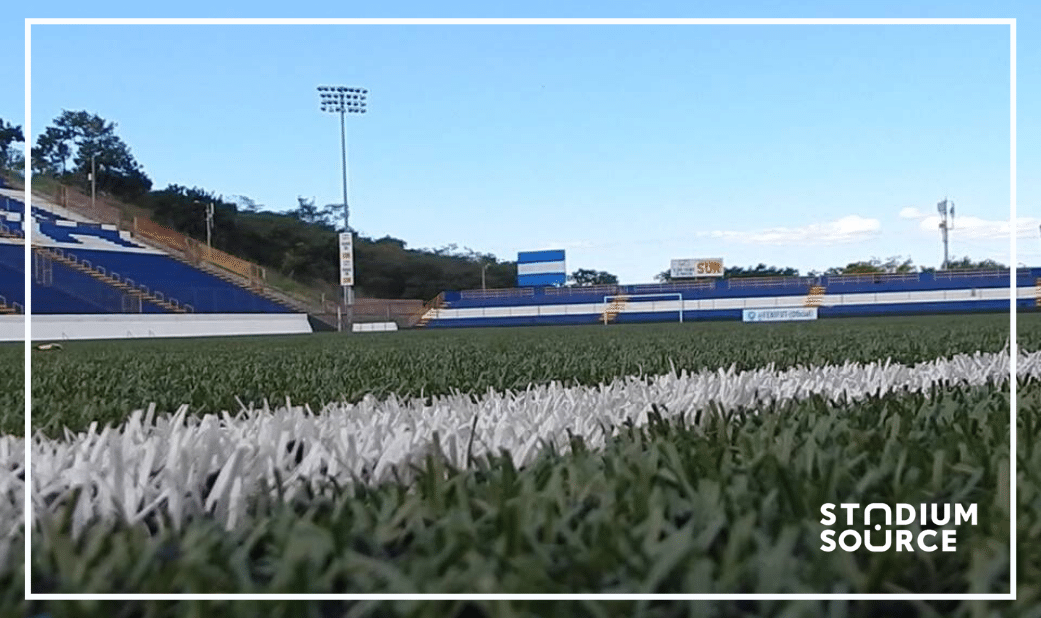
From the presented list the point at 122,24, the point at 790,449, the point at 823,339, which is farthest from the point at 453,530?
the point at 823,339

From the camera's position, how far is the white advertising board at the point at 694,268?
63.1 inches

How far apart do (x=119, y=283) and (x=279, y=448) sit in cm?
422

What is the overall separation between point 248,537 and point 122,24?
71 cm

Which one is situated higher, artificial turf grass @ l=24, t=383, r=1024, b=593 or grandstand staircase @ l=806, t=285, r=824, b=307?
grandstand staircase @ l=806, t=285, r=824, b=307

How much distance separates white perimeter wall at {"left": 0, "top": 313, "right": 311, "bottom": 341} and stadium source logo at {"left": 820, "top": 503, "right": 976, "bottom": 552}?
90.7 inches

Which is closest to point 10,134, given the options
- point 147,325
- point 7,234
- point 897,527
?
point 897,527

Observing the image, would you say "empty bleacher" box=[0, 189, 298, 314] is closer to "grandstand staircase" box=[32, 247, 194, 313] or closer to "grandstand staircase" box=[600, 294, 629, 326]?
"grandstand staircase" box=[32, 247, 194, 313]

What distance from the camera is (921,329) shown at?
6504 millimetres

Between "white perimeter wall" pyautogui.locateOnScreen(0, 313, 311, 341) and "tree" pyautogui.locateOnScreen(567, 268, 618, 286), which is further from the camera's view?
"white perimeter wall" pyautogui.locateOnScreen(0, 313, 311, 341)

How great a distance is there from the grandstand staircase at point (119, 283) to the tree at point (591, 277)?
236 centimetres

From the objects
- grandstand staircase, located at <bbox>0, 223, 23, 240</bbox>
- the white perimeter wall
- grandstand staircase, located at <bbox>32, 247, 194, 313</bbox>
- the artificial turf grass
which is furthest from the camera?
the white perimeter wall

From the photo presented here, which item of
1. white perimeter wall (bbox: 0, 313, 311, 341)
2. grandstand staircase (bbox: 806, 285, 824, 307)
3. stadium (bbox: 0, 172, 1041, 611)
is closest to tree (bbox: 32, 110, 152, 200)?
stadium (bbox: 0, 172, 1041, 611)

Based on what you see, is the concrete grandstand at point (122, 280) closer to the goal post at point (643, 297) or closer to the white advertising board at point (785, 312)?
the goal post at point (643, 297)

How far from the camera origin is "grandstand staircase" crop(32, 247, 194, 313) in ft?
12.6
